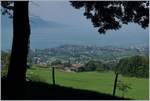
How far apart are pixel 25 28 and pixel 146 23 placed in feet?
17.4

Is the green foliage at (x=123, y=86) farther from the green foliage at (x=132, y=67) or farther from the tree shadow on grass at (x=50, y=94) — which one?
the tree shadow on grass at (x=50, y=94)

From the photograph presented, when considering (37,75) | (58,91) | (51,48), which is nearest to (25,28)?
(58,91)

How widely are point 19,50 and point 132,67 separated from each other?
921 cm

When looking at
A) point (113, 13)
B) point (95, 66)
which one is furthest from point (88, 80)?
point (113, 13)

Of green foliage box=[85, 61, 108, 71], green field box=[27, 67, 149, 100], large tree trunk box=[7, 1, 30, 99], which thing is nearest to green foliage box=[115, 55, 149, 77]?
green field box=[27, 67, 149, 100]

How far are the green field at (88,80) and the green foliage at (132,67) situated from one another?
311mm

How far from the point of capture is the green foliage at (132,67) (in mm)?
20141

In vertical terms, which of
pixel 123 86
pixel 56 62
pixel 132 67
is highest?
pixel 56 62

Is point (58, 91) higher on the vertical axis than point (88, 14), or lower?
lower

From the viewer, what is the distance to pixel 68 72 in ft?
67.8

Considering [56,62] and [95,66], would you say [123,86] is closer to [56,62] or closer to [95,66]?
[95,66]

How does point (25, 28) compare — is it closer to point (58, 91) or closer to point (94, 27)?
point (58, 91)

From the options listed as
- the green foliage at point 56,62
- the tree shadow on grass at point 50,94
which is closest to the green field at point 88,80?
the green foliage at point 56,62

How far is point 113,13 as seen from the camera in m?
16.6
